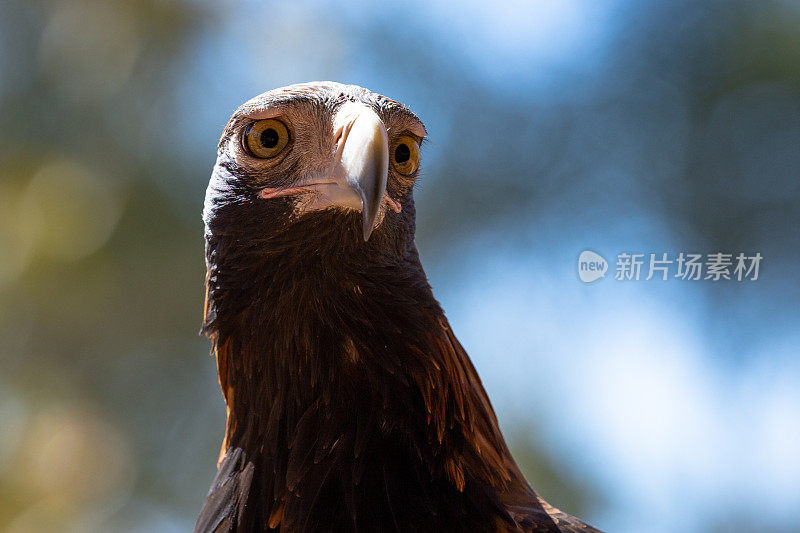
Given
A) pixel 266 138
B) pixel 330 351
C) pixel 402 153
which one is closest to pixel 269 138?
pixel 266 138

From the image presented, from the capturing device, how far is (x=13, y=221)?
16.9ft

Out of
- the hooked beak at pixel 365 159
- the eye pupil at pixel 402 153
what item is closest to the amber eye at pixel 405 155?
the eye pupil at pixel 402 153

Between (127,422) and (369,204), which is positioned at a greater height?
(369,204)

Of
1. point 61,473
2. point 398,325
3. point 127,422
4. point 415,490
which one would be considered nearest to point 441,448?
point 415,490

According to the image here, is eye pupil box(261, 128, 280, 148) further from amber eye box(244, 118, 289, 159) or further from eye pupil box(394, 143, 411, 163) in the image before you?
eye pupil box(394, 143, 411, 163)

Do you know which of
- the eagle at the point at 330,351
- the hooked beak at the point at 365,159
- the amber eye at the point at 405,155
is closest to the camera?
the hooked beak at the point at 365,159

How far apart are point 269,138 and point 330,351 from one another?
44 centimetres

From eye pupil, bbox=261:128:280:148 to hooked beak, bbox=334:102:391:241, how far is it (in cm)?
15

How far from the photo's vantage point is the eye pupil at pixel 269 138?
1.40 m

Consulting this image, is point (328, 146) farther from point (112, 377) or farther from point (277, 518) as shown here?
point (112, 377)

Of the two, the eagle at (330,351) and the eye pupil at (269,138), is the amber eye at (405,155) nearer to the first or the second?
the eagle at (330,351)

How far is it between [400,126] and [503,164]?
4.68m

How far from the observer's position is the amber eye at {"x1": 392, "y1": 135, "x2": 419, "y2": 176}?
4.68ft

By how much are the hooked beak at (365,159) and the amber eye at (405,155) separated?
0.14 metres
